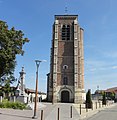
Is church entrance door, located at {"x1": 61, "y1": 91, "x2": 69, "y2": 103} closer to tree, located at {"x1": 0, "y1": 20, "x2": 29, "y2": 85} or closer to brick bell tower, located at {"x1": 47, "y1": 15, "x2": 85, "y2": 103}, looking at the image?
brick bell tower, located at {"x1": 47, "y1": 15, "x2": 85, "y2": 103}

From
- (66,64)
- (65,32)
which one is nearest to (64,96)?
(66,64)

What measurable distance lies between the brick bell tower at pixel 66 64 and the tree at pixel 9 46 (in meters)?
35.5

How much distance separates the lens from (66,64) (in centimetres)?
6475

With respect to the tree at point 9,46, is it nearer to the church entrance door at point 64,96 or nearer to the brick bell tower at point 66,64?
the brick bell tower at point 66,64

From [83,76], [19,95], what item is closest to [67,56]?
[83,76]

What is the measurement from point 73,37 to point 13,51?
43.0 metres

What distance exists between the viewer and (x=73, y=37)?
218ft

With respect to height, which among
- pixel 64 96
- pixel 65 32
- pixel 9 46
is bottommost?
pixel 64 96

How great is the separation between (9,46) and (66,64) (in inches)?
1633

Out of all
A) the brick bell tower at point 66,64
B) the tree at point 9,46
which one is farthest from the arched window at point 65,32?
the tree at point 9,46

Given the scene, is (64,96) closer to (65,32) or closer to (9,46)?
(65,32)

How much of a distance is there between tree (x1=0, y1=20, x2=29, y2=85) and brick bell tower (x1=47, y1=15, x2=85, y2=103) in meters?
35.5

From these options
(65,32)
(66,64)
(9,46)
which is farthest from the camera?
(65,32)

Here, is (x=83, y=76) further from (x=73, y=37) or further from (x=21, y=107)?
(x=21, y=107)
